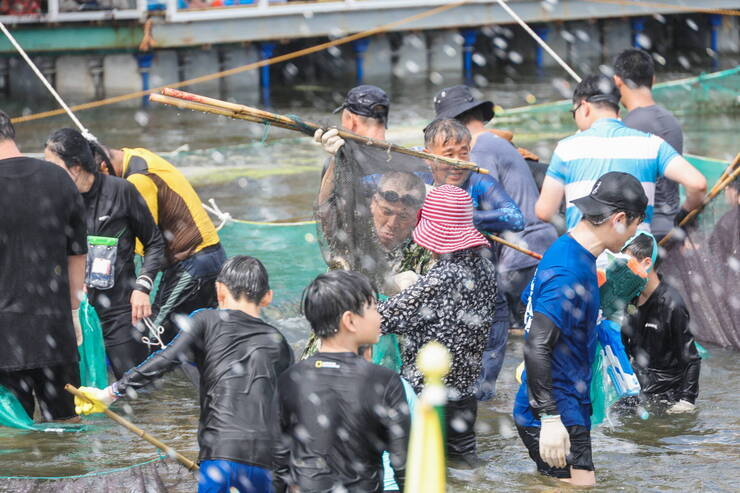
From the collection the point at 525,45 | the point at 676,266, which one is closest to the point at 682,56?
the point at 525,45

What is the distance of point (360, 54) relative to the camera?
25.2 meters

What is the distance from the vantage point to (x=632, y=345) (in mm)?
6539

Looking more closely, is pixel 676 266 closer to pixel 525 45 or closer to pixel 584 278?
pixel 584 278

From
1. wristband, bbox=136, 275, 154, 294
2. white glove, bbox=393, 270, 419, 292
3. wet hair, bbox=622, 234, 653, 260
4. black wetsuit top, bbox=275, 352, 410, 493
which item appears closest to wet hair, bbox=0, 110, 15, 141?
A: wristband, bbox=136, 275, 154, 294

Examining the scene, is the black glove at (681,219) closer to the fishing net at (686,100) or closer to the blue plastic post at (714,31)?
the fishing net at (686,100)

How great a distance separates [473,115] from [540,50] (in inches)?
867

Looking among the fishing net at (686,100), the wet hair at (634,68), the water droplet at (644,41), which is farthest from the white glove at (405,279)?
the water droplet at (644,41)

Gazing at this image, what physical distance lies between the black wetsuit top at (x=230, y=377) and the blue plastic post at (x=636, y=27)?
25914 mm

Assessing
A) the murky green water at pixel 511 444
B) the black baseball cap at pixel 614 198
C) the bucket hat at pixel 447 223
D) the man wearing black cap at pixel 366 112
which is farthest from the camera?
the man wearing black cap at pixel 366 112

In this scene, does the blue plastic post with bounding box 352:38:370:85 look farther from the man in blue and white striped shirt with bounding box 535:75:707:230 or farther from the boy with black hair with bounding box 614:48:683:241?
the man in blue and white striped shirt with bounding box 535:75:707:230

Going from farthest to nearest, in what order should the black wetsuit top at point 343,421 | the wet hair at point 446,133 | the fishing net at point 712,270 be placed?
the fishing net at point 712,270, the wet hair at point 446,133, the black wetsuit top at point 343,421

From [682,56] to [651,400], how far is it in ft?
78.6

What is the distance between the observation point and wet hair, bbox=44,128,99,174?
601 cm

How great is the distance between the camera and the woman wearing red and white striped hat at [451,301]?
5043 millimetres
